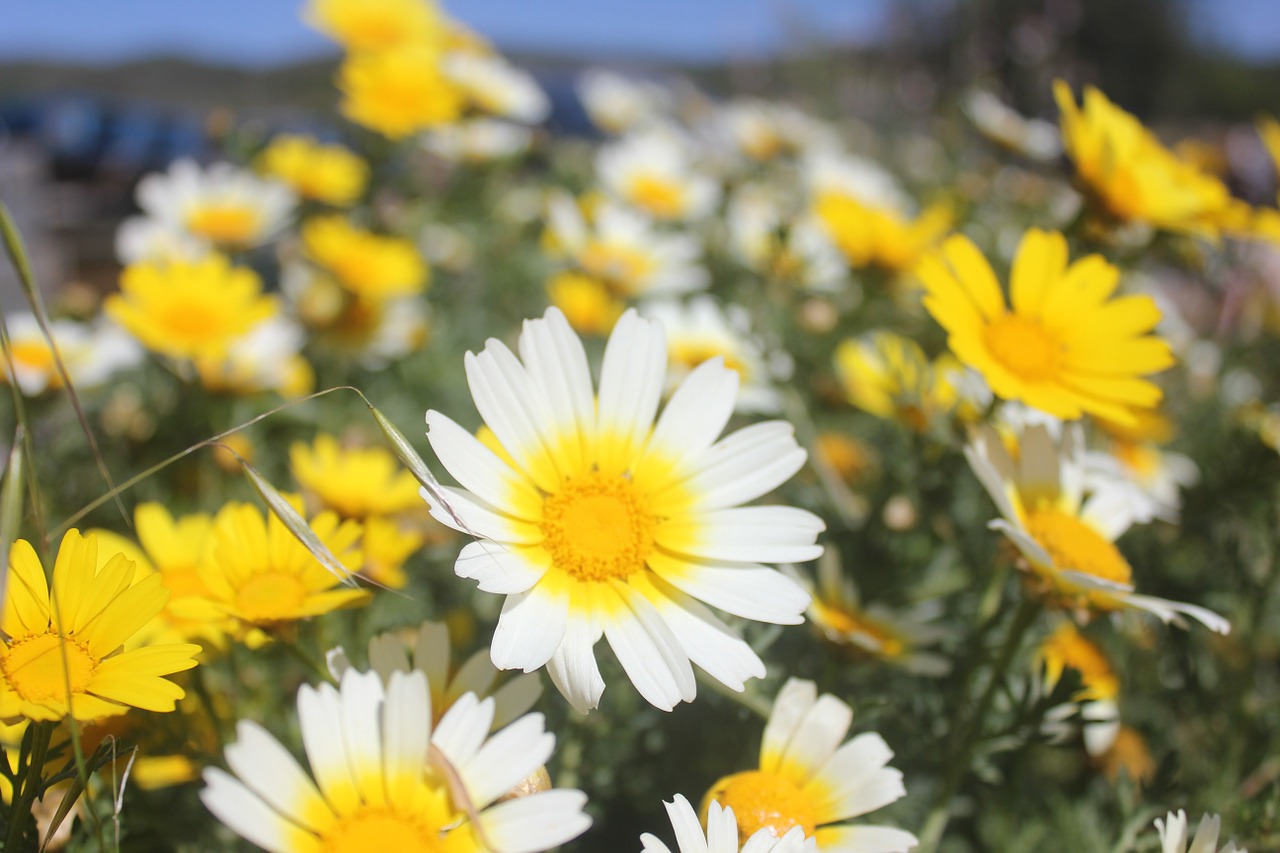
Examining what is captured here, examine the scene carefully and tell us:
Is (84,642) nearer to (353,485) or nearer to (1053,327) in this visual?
(353,485)

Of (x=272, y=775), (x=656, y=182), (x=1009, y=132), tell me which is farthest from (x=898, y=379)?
(x=1009, y=132)

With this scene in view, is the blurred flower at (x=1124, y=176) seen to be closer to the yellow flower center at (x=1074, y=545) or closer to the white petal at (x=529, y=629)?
the yellow flower center at (x=1074, y=545)

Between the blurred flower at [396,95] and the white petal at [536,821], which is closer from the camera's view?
the white petal at [536,821]

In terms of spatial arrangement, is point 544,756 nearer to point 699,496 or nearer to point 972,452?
point 699,496

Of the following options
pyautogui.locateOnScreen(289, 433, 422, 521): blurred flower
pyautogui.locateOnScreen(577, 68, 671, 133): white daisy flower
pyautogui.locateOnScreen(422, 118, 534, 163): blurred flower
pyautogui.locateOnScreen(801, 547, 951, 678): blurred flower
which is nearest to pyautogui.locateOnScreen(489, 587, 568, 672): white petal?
pyautogui.locateOnScreen(801, 547, 951, 678): blurred flower

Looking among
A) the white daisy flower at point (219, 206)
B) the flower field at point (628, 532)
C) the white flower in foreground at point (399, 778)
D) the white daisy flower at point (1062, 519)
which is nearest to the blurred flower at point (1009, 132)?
the flower field at point (628, 532)

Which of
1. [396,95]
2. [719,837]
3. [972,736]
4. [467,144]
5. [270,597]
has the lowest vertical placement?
[972,736]

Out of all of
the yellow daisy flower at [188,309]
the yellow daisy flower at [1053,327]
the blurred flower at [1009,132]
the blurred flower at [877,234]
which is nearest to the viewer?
the yellow daisy flower at [1053,327]
